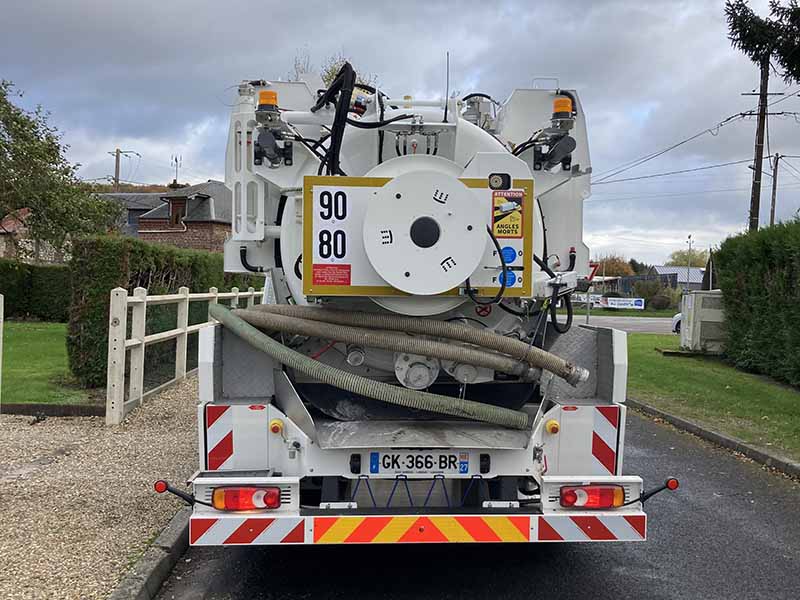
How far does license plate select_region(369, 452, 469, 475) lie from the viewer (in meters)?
4.15

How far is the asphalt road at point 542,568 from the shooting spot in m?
4.48

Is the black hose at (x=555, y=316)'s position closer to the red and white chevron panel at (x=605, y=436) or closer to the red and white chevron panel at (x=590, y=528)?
the red and white chevron panel at (x=605, y=436)

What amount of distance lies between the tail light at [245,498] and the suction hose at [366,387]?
63 cm

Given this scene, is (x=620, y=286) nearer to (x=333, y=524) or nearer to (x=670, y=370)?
(x=670, y=370)

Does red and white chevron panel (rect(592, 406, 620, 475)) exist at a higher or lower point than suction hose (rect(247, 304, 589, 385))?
lower

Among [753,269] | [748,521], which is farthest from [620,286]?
[748,521]

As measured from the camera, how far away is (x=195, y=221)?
3922 centimetres

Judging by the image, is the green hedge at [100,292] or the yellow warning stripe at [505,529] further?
the green hedge at [100,292]

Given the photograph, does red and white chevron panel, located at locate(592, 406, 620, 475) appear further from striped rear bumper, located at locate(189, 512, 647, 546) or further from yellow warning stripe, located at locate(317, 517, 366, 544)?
yellow warning stripe, located at locate(317, 517, 366, 544)

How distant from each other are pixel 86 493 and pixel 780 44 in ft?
37.2

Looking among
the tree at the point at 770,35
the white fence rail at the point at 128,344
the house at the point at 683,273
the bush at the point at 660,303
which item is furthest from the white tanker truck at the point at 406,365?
the house at the point at 683,273

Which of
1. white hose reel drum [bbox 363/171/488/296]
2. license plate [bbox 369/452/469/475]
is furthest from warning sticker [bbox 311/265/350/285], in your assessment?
license plate [bbox 369/452/469/475]

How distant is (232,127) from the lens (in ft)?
16.3

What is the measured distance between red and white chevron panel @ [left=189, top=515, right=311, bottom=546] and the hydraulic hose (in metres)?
0.97
